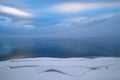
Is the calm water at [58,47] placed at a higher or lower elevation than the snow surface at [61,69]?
higher

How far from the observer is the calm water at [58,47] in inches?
70.6

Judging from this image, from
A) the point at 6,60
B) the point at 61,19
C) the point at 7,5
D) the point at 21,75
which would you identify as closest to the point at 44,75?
the point at 21,75

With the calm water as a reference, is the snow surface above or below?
below

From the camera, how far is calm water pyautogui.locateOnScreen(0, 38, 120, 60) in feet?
5.88

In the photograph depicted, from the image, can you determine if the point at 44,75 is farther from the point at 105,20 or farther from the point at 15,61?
the point at 105,20

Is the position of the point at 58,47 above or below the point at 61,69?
above

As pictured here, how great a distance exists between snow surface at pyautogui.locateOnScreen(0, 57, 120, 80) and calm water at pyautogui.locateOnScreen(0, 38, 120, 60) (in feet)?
0.13

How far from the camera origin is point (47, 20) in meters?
1.80

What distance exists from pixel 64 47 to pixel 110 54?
0.37m

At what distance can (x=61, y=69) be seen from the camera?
1.76 metres

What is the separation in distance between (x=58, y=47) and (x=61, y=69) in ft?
0.58

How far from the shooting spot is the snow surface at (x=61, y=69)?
1732 millimetres

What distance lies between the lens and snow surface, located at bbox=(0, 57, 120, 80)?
5.68 feet

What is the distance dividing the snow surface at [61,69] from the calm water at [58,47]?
0.13ft
